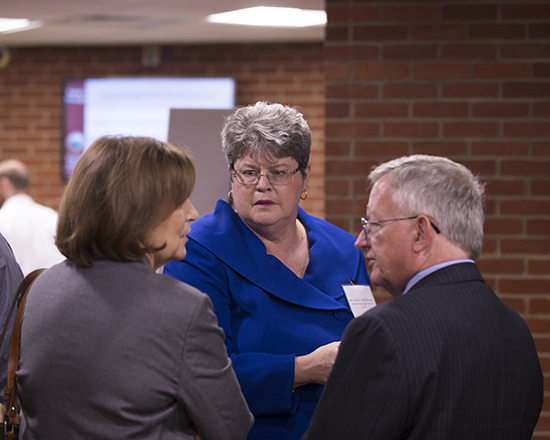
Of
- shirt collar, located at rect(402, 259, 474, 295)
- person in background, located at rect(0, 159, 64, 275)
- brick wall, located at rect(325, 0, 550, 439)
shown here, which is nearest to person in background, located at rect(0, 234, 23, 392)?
shirt collar, located at rect(402, 259, 474, 295)

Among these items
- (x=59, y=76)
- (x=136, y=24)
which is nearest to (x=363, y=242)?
(x=136, y=24)

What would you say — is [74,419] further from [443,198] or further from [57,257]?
[57,257]

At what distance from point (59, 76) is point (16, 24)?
2.91 feet

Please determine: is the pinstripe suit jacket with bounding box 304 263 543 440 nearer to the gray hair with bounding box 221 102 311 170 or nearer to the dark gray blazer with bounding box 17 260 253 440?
the dark gray blazer with bounding box 17 260 253 440

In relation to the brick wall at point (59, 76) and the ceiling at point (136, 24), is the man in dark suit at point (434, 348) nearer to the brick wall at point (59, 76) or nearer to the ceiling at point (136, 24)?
the ceiling at point (136, 24)

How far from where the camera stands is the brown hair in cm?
112

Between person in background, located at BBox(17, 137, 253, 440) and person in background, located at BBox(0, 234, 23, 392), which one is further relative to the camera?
person in background, located at BBox(0, 234, 23, 392)

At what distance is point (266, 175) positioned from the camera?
1.78 meters

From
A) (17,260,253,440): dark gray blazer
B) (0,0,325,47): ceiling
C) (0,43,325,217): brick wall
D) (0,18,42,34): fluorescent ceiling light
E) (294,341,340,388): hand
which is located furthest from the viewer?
(0,43,325,217): brick wall

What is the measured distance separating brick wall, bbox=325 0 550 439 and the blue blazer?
99 centimetres

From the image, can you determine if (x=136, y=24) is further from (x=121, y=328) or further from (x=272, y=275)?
(x=121, y=328)

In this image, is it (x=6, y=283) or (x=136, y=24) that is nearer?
(x=6, y=283)

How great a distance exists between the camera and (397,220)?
1.29 meters

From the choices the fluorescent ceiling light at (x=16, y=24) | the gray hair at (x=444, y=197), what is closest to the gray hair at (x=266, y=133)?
the gray hair at (x=444, y=197)
